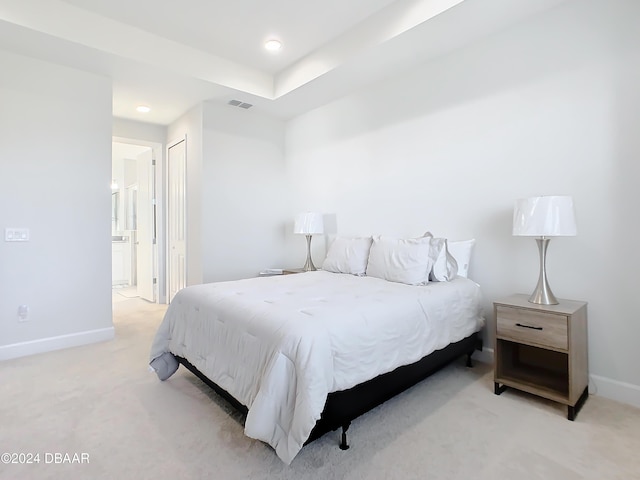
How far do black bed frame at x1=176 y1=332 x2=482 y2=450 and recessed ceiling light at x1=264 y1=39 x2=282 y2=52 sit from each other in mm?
2990

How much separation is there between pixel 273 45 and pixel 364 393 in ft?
10.8

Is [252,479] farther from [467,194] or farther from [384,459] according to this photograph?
[467,194]

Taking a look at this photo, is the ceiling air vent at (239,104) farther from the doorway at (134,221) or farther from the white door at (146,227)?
the white door at (146,227)

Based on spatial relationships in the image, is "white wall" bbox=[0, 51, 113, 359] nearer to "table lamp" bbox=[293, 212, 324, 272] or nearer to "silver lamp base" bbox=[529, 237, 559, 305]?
"table lamp" bbox=[293, 212, 324, 272]

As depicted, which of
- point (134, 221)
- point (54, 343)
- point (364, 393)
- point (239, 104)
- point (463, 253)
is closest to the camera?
point (364, 393)

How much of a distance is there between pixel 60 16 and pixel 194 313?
2669mm

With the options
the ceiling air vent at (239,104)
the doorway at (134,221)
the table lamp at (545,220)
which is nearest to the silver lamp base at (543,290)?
the table lamp at (545,220)

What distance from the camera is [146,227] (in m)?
5.35

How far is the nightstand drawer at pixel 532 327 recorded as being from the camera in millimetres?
2055

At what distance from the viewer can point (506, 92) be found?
2.75m

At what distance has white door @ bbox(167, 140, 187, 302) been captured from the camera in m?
4.68

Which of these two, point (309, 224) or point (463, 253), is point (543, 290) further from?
point (309, 224)

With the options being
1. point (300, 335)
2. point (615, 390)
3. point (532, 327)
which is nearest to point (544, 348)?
point (532, 327)

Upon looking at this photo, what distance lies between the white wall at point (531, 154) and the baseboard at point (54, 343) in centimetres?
297
